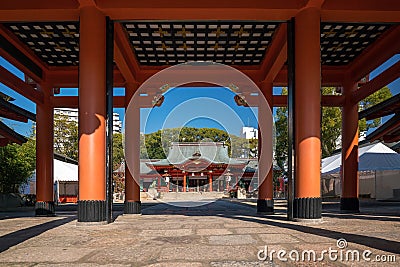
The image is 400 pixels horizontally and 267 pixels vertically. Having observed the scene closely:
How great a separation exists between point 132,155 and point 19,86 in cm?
333

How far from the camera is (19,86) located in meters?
9.45

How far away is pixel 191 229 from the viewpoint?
6105mm

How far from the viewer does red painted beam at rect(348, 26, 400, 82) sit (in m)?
8.65

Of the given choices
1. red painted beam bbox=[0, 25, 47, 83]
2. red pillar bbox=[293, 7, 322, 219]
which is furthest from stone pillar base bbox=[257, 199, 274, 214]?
red painted beam bbox=[0, 25, 47, 83]

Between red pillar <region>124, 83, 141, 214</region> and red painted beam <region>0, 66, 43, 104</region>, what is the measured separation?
2357 millimetres

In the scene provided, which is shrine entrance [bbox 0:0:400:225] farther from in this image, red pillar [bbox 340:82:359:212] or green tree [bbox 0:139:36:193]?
green tree [bbox 0:139:36:193]

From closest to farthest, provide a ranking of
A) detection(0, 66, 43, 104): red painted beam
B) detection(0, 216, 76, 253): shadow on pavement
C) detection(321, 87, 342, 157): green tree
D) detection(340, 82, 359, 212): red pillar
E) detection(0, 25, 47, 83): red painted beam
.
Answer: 1. detection(0, 216, 76, 253): shadow on pavement
2. detection(0, 25, 47, 83): red painted beam
3. detection(0, 66, 43, 104): red painted beam
4. detection(340, 82, 359, 212): red pillar
5. detection(321, 87, 342, 157): green tree

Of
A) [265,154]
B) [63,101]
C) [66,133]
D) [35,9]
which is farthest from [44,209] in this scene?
[66,133]

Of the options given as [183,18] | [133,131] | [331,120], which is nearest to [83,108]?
[183,18]

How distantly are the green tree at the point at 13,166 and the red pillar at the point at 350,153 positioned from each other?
1541 centimetres

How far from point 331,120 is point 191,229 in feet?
53.7

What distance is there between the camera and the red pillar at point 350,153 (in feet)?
35.1

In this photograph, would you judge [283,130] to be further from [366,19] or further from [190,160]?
[366,19]

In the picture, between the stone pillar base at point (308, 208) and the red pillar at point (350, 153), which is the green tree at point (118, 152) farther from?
the stone pillar base at point (308, 208)
